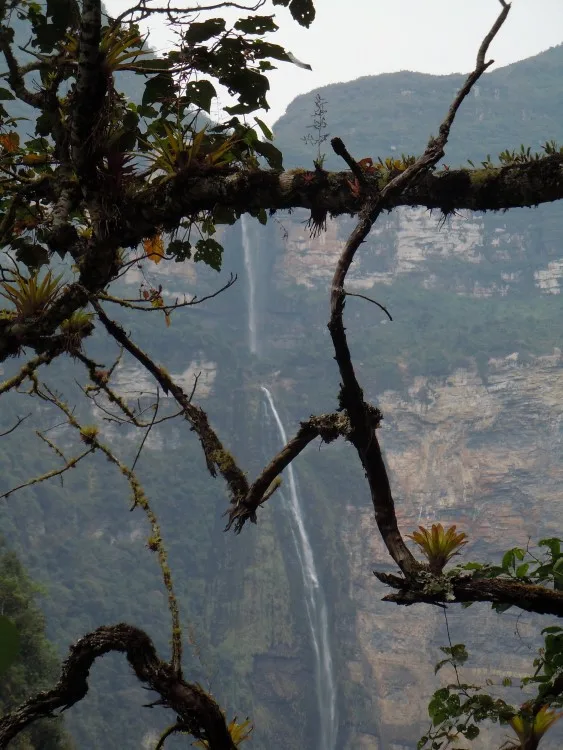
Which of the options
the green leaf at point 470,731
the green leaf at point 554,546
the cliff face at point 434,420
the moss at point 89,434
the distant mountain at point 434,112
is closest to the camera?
the green leaf at point 554,546

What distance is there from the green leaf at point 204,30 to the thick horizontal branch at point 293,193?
0.97 feet

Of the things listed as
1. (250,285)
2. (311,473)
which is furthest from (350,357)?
(250,285)

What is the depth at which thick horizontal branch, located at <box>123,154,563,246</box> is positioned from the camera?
72.9 inches

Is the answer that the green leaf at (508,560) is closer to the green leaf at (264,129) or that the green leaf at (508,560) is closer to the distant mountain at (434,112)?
the green leaf at (264,129)

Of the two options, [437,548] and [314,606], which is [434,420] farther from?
[437,548]

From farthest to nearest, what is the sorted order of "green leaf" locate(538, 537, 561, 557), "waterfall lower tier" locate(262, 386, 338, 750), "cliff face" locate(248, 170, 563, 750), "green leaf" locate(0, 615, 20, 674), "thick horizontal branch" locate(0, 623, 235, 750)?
"cliff face" locate(248, 170, 563, 750) < "waterfall lower tier" locate(262, 386, 338, 750) < "green leaf" locate(538, 537, 561, 557) < "thick horizontal branch" locate(0, 623, 235, 750) < "green leaf" locate(0, 615, 20, 674)

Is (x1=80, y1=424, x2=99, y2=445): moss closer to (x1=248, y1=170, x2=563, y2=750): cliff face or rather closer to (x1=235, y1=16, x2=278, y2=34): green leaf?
(x1=235, y1=16, x2=278, y2=34): green leaf

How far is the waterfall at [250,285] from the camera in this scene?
41.0m

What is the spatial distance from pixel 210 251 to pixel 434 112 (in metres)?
63.2

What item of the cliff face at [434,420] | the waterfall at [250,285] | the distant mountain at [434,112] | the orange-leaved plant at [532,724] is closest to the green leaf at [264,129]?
the orange-leaved plant at [532,724]

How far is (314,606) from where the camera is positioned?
3103 cm

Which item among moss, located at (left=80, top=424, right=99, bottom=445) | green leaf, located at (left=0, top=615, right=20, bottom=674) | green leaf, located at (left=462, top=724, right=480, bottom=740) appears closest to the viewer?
green leaf, located at (left=0, top=615, right=20, bottom=674)

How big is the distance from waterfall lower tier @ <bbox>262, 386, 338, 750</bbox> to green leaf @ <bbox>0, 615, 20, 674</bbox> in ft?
99.3

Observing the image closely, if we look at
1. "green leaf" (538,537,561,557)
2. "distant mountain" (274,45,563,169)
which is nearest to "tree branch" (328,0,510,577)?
"green leaf" (538,537,561,557)
